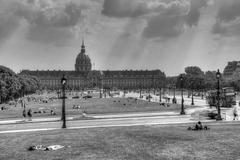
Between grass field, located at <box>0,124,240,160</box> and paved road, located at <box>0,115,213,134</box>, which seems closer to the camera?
grass field, located at <box>0,124,240,160</box>

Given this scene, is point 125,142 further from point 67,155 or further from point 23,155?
point 23,155

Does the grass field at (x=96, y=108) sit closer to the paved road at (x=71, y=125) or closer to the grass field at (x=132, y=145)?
the paved road at (x=71, y=125)

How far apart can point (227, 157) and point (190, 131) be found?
8.72 m

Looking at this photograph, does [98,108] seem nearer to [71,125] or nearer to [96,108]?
[96,108]

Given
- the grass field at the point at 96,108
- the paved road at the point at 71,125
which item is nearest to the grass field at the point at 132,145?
the paved road at the point at 71,125

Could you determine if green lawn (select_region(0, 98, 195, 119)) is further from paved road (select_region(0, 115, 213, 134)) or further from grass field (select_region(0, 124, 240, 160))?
grass field (select_region(0, 124, 240, 160))

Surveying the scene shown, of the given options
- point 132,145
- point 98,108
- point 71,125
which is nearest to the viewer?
point 132,145

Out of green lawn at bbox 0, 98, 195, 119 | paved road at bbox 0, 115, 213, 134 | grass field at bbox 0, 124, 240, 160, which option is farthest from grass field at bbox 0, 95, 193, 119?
grass field at bbox 0, 124, 240, 160

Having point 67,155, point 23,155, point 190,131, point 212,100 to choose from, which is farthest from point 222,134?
point 212,100

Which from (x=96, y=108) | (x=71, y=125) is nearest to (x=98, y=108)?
(x=96, y=108)

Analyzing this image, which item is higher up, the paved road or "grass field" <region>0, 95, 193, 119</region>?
"grass field" <region>0, 95, 193, 119</region>

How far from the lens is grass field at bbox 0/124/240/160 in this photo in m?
17.0

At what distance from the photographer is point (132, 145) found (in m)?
19.5

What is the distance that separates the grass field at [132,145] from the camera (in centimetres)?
1698
